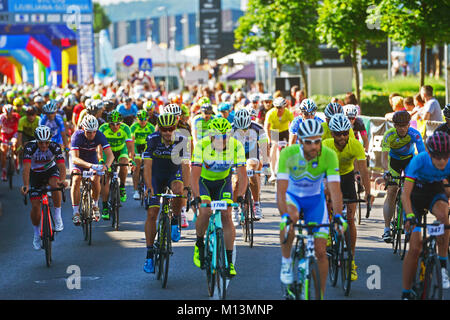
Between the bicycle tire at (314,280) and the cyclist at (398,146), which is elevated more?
the cyclist at (398,146)

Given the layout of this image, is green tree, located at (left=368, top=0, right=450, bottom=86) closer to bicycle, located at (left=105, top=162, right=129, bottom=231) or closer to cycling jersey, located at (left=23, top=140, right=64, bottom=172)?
bicycle, located at (left=105, top=162, right=129, bottom=231)

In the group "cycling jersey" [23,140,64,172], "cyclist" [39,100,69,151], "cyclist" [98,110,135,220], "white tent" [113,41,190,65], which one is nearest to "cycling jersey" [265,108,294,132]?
"cyclist" [98,110,135,220]

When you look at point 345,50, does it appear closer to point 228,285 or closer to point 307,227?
point 228,285

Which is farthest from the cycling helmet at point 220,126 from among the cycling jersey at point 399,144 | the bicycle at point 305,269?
the cycling jersey at point 399,144

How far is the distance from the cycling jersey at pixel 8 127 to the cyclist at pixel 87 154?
A: 7.56 meters

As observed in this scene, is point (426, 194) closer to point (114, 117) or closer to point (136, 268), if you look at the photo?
point (136, 268)

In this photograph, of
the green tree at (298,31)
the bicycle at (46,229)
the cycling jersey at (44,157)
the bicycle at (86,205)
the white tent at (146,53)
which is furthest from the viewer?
the white tent at (146,53)

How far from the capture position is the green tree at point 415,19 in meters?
20.0

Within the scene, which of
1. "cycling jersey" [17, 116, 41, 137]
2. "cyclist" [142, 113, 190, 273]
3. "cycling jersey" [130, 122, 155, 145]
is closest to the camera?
"cyclist" [142, 113, 190, 273]

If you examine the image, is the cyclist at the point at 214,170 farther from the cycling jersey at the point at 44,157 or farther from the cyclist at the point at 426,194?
the cycling jersey at the point at 44,157

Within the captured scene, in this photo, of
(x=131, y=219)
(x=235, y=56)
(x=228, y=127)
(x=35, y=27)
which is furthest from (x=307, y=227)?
(x=235, y=56)

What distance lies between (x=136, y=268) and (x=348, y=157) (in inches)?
113

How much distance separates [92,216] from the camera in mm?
13180

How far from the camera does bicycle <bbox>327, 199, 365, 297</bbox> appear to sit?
350 inches
